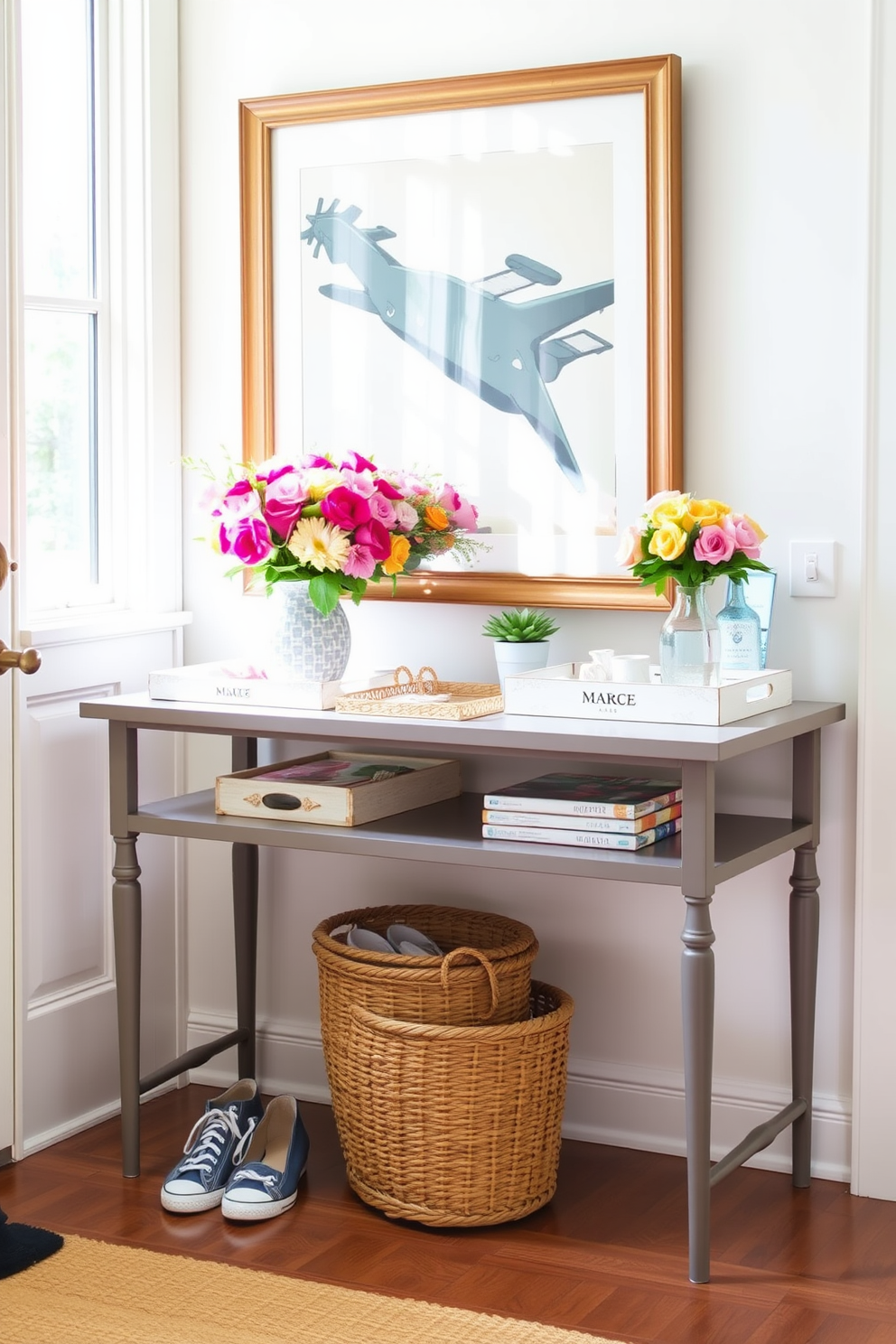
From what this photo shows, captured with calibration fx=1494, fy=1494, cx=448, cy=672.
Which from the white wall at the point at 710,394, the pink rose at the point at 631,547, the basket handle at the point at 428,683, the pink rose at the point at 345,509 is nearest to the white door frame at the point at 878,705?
the white wall at the point at 710,394

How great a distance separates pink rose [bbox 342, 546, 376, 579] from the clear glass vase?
0.51 m

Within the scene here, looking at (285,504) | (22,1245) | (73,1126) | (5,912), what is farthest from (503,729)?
(73,1126)

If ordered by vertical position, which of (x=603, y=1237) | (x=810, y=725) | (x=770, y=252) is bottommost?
(x=603, y=1237)

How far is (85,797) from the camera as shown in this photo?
2.90m

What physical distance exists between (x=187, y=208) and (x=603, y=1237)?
214 centimetres

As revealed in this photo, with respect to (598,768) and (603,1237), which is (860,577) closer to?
(598,768)

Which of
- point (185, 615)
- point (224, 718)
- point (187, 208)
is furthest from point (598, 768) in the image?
point (187, 208)

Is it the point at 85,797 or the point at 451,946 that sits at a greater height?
the point at 85,797

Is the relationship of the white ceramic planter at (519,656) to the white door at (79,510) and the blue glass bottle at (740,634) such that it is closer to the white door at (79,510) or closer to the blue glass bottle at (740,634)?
the blue glass bottle at (740,634)

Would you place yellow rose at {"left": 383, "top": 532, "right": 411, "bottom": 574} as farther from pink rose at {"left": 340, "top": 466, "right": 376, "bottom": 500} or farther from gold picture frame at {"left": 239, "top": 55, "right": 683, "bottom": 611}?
gold picture frame at {"left": 239, "top": 55, "right": 683, "bottom": 611}

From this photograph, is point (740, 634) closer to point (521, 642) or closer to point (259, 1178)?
point (521, 642)

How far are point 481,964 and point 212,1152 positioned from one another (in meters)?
0.59

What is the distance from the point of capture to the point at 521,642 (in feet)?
8.78

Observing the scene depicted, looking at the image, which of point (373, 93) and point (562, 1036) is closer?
point (562, 1036)
